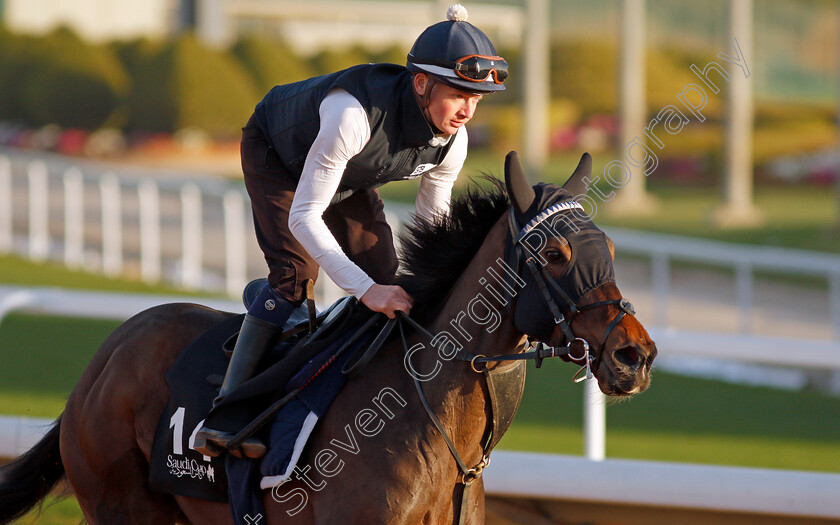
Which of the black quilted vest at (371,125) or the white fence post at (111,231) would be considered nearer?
the black quilted vest at (371,125)

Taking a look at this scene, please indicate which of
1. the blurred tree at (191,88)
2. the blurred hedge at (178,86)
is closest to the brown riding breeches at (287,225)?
the blurred hedge at (178,86)

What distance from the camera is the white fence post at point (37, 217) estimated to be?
35.1ft

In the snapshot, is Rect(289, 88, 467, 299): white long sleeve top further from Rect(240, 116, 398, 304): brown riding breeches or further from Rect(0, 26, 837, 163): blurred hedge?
Rect(0, 26, 837, 163): blurred hedge

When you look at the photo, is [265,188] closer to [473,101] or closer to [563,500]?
[473,101]

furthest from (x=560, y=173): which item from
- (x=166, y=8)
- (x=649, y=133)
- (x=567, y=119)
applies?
(x=649, y=133)

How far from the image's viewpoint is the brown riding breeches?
2711mm

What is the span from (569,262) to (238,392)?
3.16 ft

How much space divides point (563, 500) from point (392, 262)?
1.18 meters

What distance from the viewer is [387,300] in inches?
97.8

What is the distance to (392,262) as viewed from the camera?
2.87 m

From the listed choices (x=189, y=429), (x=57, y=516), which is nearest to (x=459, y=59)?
(x=189, y=429)

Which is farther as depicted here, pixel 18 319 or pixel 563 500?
pixel 18 319

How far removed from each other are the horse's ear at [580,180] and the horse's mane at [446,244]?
6.4 inches

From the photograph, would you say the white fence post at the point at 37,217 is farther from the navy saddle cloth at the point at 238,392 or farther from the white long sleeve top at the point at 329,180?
the white long sleeve top at the point at 329,180
